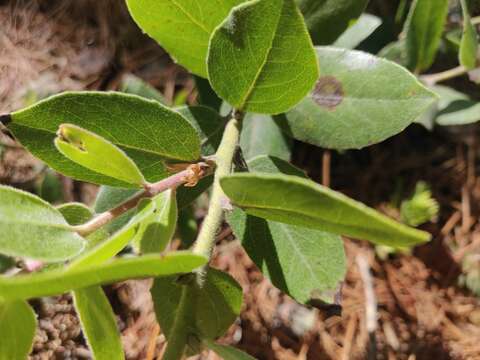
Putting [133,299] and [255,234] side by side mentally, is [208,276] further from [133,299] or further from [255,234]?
[133,299]

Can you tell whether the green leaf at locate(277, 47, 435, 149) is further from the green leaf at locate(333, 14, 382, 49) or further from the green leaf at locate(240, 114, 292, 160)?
the green leaf at locate(333, 14, 382, 49)

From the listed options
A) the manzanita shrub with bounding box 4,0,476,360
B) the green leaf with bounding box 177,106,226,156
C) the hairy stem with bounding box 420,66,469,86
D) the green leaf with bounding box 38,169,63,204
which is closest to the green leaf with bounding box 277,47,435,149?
the manzanita shrub with bounding box 4,0,476,360

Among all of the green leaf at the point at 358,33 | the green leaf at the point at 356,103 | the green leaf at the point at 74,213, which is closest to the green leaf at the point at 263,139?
the green leaf at the point at 356,103

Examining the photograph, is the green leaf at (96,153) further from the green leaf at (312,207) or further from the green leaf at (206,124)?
the green leaf at (206,124)

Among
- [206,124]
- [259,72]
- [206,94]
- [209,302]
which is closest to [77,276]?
[209,302]

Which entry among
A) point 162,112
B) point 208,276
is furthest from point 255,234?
point 162,112
